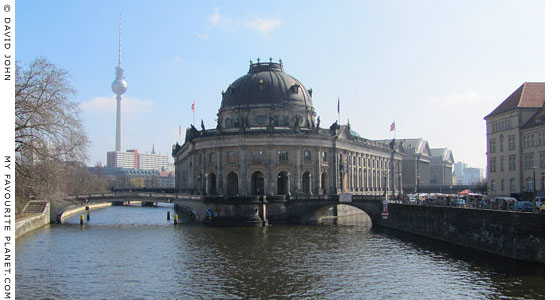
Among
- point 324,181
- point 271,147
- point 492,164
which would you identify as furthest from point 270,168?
point 492,164

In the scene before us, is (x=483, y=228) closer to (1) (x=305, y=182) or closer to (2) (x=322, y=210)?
(2) (x=322, y=210)

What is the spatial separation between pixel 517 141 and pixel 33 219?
67.7m

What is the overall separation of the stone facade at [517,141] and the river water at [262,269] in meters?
27.8

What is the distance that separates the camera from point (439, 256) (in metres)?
48.5

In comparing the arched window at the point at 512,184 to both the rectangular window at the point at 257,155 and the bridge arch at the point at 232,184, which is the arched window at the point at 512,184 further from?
the bridge arch at the point at 232,184

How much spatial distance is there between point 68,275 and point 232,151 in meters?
61.1

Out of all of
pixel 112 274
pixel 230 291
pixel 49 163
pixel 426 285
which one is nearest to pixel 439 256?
pixel 426 285

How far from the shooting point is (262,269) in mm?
42531

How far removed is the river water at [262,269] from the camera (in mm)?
34906

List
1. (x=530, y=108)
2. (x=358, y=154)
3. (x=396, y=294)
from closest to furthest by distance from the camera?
(x=396, y=294) < (x=530, y=108) < (x=358, y=154)

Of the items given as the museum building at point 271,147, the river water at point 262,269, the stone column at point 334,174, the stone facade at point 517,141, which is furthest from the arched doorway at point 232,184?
the stone facade at point 517,141

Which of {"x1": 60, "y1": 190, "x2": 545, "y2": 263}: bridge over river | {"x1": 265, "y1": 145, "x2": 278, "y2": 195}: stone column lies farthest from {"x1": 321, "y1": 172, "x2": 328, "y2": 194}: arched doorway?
{"x1": 265, "y1": 145, "x2": 278, "y2": 195}: stone column

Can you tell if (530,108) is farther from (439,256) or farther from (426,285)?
(426,285)

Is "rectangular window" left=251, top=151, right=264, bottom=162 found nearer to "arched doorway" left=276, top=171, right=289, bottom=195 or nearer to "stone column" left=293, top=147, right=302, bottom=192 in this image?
"arched doorway" left=276, top=171, right=289, bottom=195
